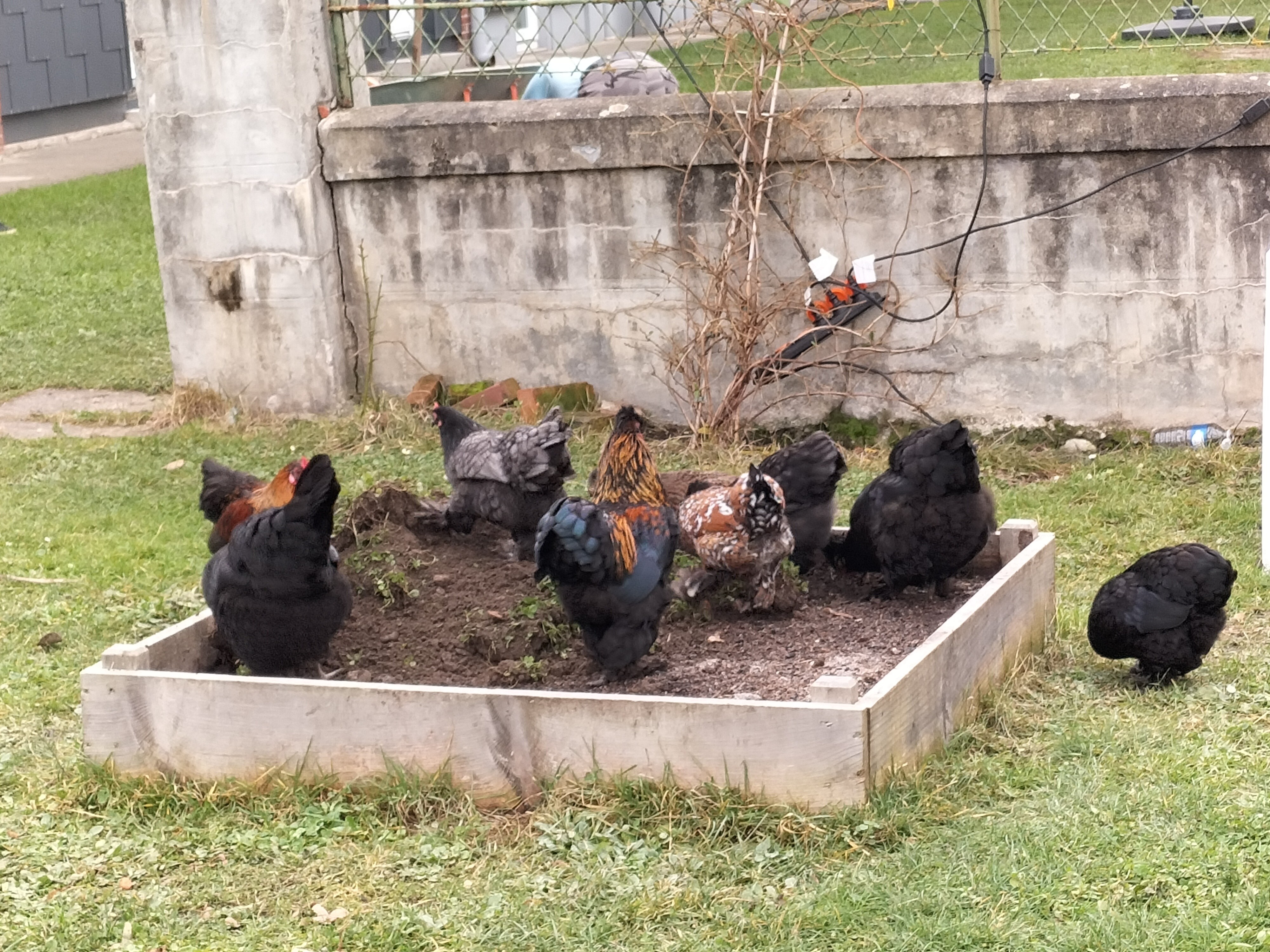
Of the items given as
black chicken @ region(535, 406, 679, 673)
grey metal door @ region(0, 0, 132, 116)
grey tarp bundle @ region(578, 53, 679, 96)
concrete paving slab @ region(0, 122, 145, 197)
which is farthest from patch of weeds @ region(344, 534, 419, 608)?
grey metal door @ region(0, 0, 132, 116)

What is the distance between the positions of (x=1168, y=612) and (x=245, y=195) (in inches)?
240

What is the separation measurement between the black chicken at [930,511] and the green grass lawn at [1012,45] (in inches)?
131

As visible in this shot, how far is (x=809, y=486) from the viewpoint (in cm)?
645

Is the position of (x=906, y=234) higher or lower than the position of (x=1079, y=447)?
higher

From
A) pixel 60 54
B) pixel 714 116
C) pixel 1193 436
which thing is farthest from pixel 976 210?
pixel 60 54

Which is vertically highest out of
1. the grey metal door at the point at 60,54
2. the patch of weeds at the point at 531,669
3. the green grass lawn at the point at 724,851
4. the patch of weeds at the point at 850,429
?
the grey metal door at the point at 60,54

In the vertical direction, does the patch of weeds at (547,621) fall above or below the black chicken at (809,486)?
below

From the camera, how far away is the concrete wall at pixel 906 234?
8.36m

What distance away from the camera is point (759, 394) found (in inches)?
366

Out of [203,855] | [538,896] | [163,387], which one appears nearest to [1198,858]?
[538,896]

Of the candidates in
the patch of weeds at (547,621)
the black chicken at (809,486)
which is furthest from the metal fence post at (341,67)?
the patch of weeds at (547,621)

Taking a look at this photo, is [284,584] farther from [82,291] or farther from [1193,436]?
[82,291]

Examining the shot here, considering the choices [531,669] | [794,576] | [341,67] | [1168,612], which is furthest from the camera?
[341,67]

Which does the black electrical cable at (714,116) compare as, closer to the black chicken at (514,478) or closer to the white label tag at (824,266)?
the white label tag at (824,266)
